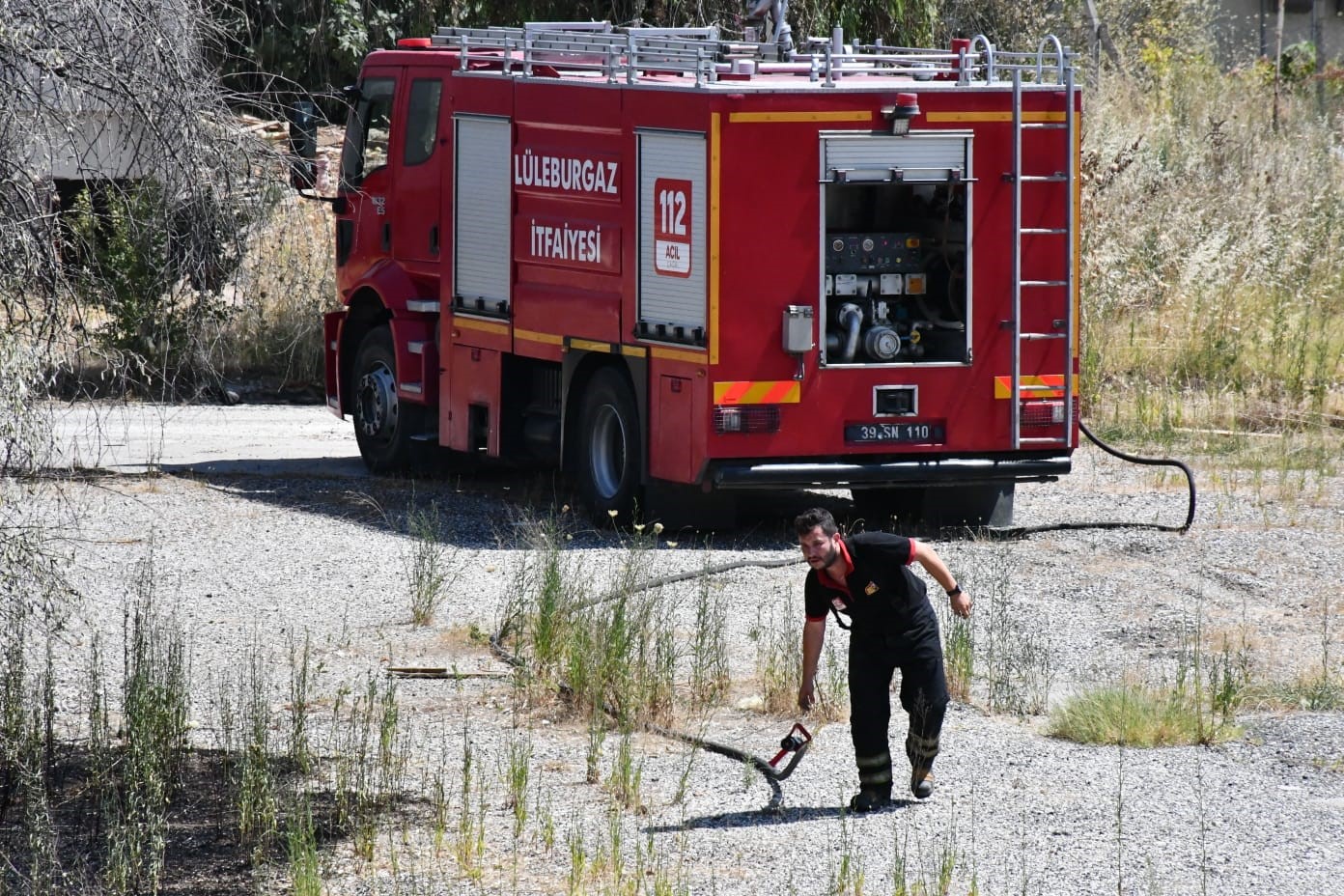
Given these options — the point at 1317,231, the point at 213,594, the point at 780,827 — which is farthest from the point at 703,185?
the point at 1317,231

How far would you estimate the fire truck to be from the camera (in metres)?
11.9

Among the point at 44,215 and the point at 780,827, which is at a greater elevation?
the point at 44,215

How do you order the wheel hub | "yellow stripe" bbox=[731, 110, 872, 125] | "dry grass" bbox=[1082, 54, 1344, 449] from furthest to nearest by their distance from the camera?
"dry grass" bbox=[1082, 54, 1344, 449], the wheel hub, "yellow stripe" bbox=[731, 110, 872, 125]

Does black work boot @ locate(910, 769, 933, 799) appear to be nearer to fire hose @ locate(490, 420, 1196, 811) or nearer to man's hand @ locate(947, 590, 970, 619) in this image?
fire hose @ locate(490, 420, 1196, 811)

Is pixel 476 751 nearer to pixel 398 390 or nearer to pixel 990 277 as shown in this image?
pixel 990 277

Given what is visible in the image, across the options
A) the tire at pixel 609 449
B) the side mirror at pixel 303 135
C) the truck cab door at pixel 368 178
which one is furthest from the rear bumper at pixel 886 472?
the truck cab door at pixel 368 178

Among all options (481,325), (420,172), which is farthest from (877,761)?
(420,172)

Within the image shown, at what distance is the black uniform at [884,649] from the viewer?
730cm

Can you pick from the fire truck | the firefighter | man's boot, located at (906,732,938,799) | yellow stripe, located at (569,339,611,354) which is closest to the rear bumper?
the fire truck

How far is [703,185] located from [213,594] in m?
3.71

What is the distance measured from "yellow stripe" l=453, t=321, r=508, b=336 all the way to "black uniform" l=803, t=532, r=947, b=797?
6.69 metres

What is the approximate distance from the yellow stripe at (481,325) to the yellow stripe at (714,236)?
7.72ft

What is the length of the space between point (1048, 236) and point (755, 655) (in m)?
3.97

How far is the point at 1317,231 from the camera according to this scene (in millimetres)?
22047
